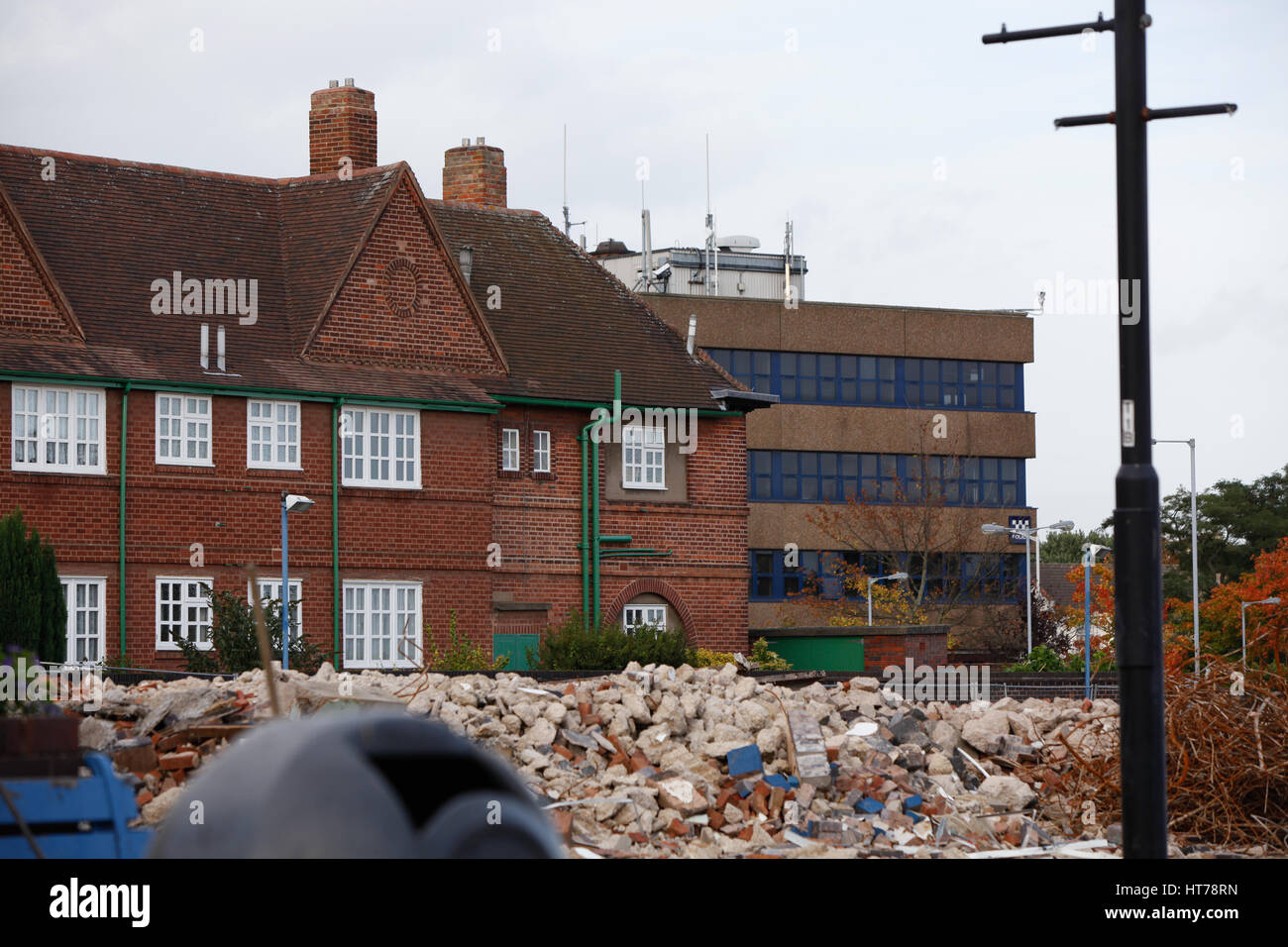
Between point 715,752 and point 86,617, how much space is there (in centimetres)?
1667

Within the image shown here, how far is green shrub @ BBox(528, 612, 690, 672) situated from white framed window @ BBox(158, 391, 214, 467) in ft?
24.9

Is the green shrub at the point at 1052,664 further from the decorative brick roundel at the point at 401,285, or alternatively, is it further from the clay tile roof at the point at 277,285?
the decorative brick roundel at the point at 401,285

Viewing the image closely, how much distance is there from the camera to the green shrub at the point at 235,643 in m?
29.8

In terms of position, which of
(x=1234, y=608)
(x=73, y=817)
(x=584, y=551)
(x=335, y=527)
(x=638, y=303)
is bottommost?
(x=1234, y=608)

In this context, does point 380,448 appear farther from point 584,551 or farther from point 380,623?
point 584,551

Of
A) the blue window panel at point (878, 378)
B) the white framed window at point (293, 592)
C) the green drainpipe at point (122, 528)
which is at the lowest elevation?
the white framed window at point (293, 592)

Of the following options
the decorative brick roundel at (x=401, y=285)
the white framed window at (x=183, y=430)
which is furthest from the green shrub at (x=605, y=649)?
the decorative brick roundel at (x=401, y=285)

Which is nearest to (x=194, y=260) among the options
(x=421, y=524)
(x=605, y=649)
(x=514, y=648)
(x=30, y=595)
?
(x=421, y=524)

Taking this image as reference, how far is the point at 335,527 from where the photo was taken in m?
34.2

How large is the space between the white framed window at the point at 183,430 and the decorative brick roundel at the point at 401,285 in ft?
16.3
